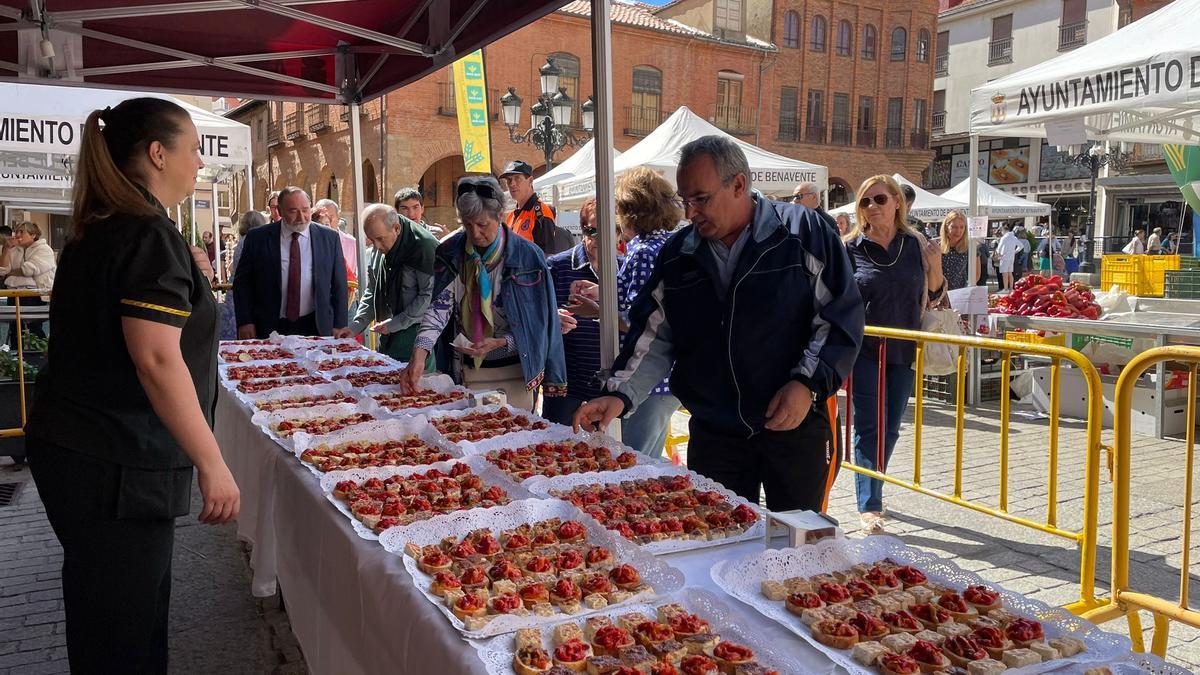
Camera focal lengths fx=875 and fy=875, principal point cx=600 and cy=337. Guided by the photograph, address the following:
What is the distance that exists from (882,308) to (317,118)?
3111cm

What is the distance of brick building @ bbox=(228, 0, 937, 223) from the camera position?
29.1 m

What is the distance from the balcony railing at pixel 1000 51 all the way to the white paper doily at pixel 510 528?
49.2 m

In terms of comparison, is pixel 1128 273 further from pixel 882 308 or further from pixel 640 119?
pixel 640 119

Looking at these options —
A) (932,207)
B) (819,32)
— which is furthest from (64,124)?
(819,32)

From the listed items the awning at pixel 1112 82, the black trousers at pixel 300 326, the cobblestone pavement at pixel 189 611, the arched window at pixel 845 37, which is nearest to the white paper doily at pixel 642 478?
the cobblestone pavement at pixel 189 611

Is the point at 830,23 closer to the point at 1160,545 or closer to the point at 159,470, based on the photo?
the point at 1160,545

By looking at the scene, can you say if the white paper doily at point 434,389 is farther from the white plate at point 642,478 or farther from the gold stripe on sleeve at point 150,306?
the gold stripe on sleeve at point 150,306

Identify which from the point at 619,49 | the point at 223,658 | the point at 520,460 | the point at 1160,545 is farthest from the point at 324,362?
→ the point at 619,49

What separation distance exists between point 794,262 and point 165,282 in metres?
1.73

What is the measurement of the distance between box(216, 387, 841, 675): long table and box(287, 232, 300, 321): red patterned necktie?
286 cm

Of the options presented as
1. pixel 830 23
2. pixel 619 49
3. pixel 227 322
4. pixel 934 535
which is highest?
pixel 830 23


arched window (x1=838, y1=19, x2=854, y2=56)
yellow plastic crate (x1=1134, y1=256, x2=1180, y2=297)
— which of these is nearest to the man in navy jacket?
yellow plastic crate (x1=1134, y1=256, x2=1180, y2=297)

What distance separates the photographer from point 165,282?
207cm

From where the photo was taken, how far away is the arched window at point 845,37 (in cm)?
A: 3988
